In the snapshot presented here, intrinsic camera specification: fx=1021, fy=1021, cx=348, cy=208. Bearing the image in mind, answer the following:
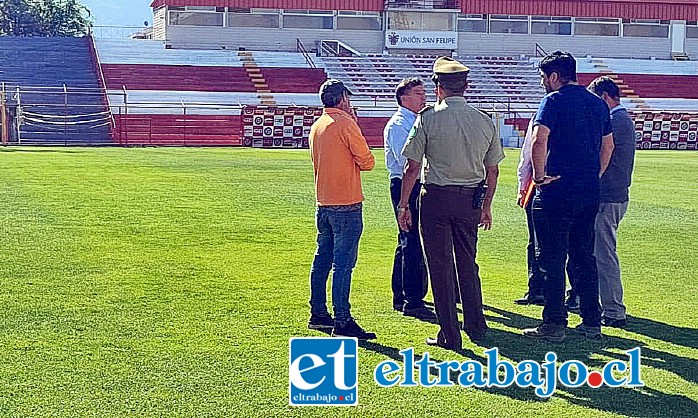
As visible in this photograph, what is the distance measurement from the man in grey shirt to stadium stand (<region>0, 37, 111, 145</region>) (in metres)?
31.1

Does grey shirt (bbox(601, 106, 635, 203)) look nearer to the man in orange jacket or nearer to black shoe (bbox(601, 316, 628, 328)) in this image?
black shoe (bbox(601, 316, 628, 328))

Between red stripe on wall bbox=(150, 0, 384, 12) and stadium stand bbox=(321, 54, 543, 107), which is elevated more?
red stripe on wall bbox=(150, 0, 384, 12)

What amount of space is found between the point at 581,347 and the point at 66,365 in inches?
143

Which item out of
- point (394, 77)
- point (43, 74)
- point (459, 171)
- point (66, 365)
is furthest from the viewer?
point (394, 77)

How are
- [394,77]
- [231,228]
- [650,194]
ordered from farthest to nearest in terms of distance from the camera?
[394,77]
[650,194]
[231,228]

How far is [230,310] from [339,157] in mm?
1847

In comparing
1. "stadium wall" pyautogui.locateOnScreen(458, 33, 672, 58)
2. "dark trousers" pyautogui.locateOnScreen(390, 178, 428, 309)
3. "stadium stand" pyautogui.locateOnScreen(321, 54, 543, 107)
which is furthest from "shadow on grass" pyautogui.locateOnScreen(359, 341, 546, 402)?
"stadium wall" pyautogui.locateOnScreen(458, 33, 672, 58)

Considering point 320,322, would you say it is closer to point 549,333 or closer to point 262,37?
point 549,333

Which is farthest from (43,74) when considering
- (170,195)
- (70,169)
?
(170,195)

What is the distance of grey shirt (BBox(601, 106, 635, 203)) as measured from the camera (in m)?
8.32

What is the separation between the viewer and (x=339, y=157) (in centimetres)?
752

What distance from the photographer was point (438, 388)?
21.0 feet

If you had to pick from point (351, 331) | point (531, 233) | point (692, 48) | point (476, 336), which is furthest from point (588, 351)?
point (692, 48)

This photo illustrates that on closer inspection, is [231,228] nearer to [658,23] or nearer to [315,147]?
[315,147]
